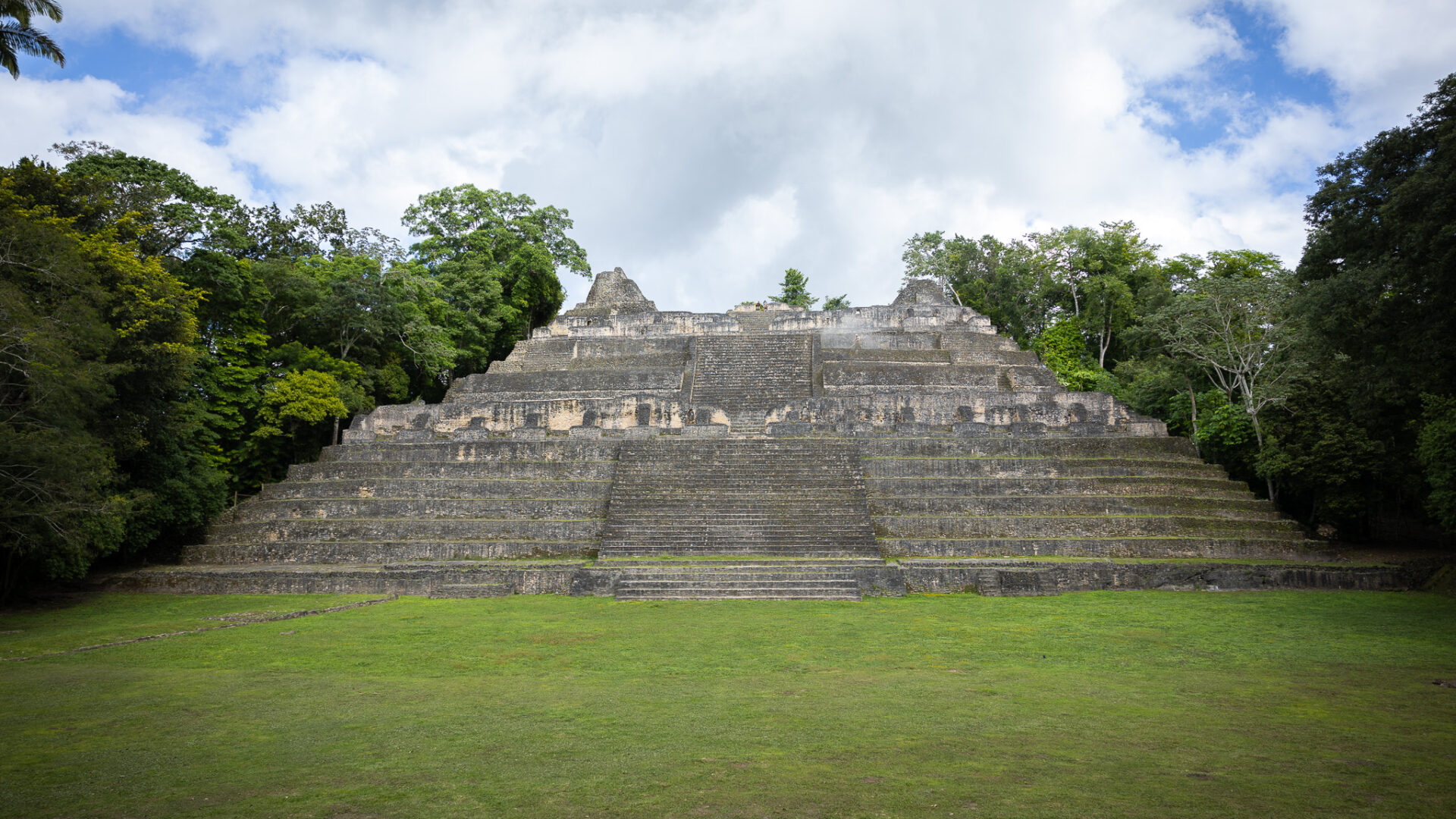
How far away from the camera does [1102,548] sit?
623 inches

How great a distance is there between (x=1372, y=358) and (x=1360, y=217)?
7.63 ft

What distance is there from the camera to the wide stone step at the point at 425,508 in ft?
58.5

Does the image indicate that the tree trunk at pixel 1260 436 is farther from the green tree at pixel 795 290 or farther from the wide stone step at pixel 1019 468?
→ the green tree at pixel 795 290

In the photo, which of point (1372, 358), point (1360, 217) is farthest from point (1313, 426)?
point (1360, 217)

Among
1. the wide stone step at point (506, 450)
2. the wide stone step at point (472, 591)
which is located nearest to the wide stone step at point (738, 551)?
the wide stone step at point (472, 591)

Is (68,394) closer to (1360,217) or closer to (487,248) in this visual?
(1360,217)

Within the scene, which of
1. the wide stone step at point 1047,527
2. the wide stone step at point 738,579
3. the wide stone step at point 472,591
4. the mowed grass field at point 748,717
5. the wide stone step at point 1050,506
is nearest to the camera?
the mowed grass field at point 748,717

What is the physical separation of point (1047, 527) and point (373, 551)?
13928mm

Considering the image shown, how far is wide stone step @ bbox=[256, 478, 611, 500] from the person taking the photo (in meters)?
18.5

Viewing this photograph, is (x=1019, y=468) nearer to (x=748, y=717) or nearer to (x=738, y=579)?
(x=738, y=579)

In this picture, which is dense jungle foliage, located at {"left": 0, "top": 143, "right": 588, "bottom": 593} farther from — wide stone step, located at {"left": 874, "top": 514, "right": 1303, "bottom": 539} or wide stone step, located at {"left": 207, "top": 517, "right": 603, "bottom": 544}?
wide stone step, located at {"left": 874, "top": 514, "right": 1303, "bottom": 539}

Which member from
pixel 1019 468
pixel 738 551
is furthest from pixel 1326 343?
pixel 738 551

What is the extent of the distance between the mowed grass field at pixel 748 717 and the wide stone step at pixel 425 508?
6595 mm

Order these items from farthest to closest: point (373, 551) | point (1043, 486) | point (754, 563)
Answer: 1. point (1043, 486)
2. point (373, 551)
3. point (754, 563)
